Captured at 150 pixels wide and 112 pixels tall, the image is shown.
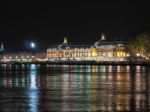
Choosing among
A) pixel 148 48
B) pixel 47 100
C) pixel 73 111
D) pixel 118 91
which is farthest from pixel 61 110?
pixel 148 48

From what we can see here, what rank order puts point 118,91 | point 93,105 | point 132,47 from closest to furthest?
point 93,105 → point 118,91 → point 132,47

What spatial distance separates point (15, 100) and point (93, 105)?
563cm

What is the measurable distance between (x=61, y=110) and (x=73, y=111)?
814 mm

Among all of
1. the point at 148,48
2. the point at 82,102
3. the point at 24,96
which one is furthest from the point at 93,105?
the point at 148,48

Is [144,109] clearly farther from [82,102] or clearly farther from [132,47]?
[132,47]

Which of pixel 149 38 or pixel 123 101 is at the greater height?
pixel 149 38

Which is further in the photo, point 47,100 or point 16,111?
point 47,100

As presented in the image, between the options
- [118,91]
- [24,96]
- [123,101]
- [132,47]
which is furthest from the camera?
[132,47]

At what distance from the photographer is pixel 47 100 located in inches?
1344

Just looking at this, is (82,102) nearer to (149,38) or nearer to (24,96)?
(24,96)

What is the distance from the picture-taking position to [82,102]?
1283 inches

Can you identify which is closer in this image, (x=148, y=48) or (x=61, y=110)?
(x=61, y=110)

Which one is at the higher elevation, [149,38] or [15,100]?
[149,38]

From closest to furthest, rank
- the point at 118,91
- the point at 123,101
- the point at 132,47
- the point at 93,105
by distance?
the point at 93,105
the point at 123,101
the point at 118,91
the point at 132,47
